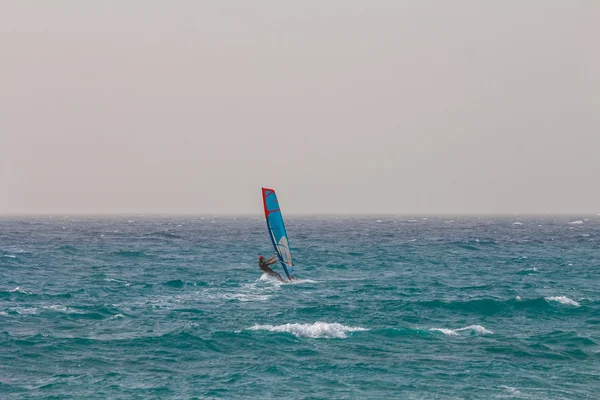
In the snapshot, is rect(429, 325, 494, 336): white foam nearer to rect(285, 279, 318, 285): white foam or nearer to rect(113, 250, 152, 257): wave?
rect(285, 279, 318, 285): white foam

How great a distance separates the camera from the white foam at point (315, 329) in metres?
38.5

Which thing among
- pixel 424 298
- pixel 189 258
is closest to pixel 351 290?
pixel 424 298

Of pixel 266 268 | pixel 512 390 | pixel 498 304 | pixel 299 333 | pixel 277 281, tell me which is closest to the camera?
pixel 512 390

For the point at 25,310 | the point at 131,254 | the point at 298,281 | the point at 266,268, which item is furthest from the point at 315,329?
the point at 131,254

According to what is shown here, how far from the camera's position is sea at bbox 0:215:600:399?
28.6 m

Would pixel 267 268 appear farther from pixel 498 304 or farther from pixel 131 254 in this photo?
pixel 131 254

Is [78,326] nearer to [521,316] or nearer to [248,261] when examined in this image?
[521,316]

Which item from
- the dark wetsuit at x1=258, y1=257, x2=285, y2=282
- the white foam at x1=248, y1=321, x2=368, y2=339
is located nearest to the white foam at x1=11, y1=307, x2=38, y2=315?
the white foam at x1=248, y1=321, x2=368, y2=339

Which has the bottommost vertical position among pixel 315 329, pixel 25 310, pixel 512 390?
pixel 512 390

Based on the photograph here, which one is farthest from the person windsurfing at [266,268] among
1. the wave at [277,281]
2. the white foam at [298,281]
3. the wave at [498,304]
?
the wave at [498,304]

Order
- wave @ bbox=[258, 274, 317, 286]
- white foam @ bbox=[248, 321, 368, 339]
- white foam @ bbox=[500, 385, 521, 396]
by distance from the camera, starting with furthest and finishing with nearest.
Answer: wave @ bbox=[258, 274, 317, 286], white foam @ bbox=[248, 321, 368, 339], white foam @ bbox=[500, 385, 521, 396]

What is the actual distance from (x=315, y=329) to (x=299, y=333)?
1.27m

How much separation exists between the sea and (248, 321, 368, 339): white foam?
2.9 inches

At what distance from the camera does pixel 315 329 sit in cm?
3959
